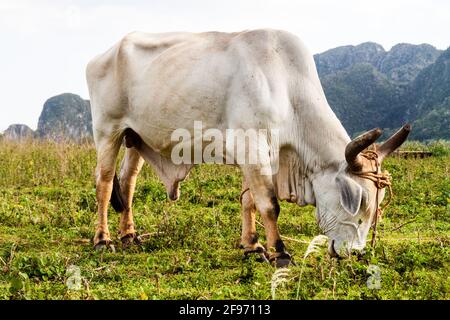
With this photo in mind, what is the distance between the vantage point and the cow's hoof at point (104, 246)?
6040 millimetres

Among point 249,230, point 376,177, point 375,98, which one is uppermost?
point 375,98

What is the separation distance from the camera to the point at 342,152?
5.26 m

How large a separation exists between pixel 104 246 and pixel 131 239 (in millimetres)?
438

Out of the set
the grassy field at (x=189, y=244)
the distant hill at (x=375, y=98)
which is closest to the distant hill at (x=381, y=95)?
the distant hill at (x=375, y=98)

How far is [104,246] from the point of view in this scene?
607cm

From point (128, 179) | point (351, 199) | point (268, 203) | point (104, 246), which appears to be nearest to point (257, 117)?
point (268, 203)

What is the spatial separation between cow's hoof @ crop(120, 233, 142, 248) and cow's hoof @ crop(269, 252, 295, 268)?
1.62m

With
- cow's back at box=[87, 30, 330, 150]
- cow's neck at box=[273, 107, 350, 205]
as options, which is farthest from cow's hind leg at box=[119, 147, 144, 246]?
cow's neck at box=[273, 107, 350, 205]

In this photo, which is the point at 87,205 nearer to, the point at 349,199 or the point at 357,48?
the point at 349,199

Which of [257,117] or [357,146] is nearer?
[357,146]

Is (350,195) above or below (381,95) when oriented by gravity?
below

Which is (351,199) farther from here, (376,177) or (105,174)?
(105,174)
